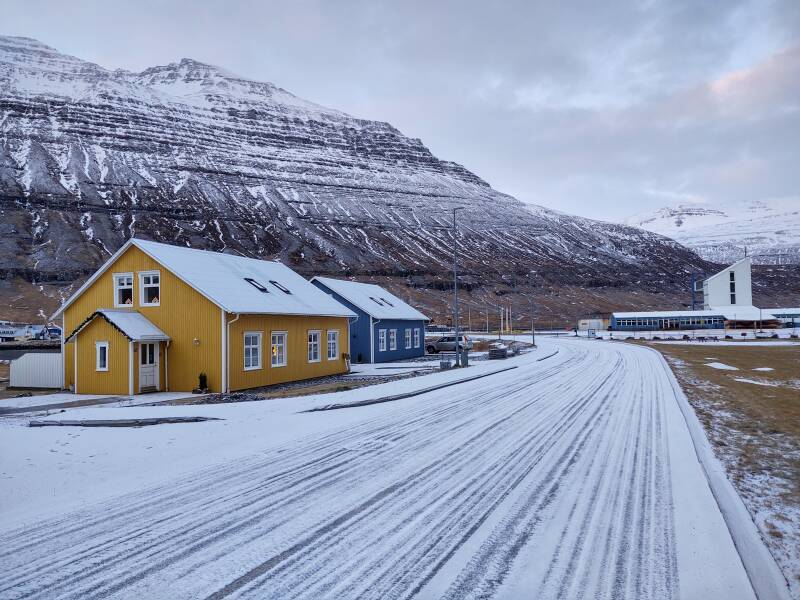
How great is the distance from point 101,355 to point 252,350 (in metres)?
5.97

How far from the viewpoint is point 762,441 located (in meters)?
11.8

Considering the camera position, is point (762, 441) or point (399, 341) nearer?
point (762, 441)

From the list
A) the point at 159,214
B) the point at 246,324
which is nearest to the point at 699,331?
the point at 246,324

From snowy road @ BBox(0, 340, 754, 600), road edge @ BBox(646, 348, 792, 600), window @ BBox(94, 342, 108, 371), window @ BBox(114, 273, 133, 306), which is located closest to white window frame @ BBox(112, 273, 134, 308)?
window @ BBox(114, 273, 133, 306)

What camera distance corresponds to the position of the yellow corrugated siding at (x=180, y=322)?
24.5 m

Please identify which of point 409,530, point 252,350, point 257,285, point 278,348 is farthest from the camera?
point 257,285

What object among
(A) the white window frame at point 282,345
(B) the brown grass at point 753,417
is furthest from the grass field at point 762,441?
(A) the white window frame at point 282,345

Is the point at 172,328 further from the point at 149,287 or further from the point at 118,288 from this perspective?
the point at 118,288

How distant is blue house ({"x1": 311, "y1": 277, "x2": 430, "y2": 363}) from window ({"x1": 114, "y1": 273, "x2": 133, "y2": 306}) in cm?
1458

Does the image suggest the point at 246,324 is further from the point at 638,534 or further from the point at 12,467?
the point at 638,534

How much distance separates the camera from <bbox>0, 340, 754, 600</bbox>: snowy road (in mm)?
5543

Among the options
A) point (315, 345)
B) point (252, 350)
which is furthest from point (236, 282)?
point (315, 345)

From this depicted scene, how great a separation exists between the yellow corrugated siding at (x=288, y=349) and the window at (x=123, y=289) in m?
5.53

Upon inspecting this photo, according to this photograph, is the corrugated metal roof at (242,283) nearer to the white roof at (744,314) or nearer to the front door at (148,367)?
the front door at (148,367)
